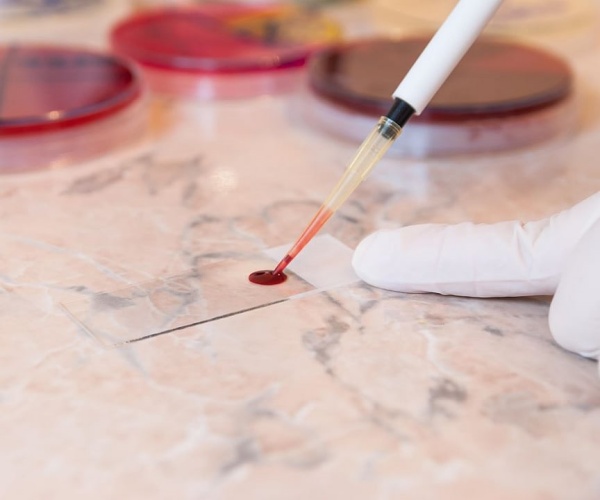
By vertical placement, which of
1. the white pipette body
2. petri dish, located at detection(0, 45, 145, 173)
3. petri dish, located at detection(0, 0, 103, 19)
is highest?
the white pipette body

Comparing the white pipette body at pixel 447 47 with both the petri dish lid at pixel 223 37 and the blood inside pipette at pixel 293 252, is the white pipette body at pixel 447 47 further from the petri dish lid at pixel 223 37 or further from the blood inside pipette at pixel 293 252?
the petri dish lid at pixel 223 37

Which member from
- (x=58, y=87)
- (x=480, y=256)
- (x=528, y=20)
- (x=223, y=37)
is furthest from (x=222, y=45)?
(x=480, y=256)

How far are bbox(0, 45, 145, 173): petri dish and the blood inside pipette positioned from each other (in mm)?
273

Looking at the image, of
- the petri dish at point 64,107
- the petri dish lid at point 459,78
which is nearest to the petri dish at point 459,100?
the petri dish lid at point 459,78

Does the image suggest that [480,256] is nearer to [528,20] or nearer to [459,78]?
[459,78]

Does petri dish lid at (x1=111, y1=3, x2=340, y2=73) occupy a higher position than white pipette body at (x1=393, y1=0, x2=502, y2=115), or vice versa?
white pipette body at (x1=393, y1=0, x2=502, y2=115)

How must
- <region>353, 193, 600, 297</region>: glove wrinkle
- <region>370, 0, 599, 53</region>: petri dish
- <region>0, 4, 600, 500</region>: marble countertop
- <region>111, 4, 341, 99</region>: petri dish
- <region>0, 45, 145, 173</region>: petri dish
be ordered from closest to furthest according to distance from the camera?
<region>0, 4, 600, 500</region>: marble countertop < <region>353, 193, 600, 297</region>: glove wrinkle < <region>0, 45, 145, 173</region>: petri dish < <region>111, 4, 341, 99</region>: petri dish < <region>370, 0, 599, 53</region>: petri dish

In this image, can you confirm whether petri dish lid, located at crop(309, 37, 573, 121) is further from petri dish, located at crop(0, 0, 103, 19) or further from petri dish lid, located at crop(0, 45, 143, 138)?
petri dish, located at crop(0, 0, 103, 19)

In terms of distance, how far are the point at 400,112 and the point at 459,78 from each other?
30 cm

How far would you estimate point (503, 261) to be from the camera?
0.54 metres

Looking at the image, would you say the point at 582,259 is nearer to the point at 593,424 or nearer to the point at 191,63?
the point at 593,424

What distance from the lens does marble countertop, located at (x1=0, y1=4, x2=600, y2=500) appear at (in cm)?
42

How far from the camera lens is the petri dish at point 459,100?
0.81 m

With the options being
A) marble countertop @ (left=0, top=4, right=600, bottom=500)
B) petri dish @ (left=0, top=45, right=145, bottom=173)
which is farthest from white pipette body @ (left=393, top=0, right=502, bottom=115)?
petri dish @ (left=0, top=45, right=145, bottom=173)
